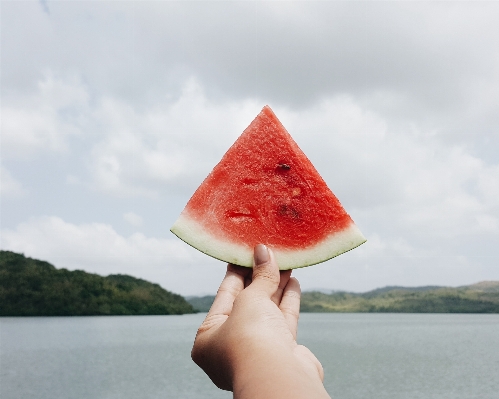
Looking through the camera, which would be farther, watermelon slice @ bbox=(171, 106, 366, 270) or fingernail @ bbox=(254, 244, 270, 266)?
watermelon slice @ bbox=(171, 106, 366, 270)

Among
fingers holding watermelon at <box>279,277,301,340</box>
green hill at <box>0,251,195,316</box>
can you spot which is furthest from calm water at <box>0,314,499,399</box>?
green hill at <box>0,251,195,316</box>

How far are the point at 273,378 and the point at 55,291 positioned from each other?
129m

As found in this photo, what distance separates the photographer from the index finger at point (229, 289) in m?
2.96

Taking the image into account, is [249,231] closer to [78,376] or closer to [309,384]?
[309,384]

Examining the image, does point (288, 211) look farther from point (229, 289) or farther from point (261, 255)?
point (229, 289)

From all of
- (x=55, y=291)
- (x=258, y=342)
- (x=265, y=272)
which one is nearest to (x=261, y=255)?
(x=265, y=272)

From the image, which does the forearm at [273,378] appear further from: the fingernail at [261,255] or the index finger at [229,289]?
the fingernail at [261,255]

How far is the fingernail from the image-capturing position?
3.07 metres

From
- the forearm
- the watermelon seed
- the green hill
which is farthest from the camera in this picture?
the green hill

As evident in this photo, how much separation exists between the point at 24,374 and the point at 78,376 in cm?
522

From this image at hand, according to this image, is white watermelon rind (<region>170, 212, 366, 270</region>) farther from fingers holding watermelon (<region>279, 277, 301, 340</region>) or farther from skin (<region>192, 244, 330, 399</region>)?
fingers holding watermelon (<region>279, 277, 301, 340</region>)

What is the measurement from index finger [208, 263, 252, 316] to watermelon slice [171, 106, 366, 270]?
113 millimetres

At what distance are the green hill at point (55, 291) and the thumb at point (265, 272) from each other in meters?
127

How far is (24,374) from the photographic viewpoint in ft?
142
